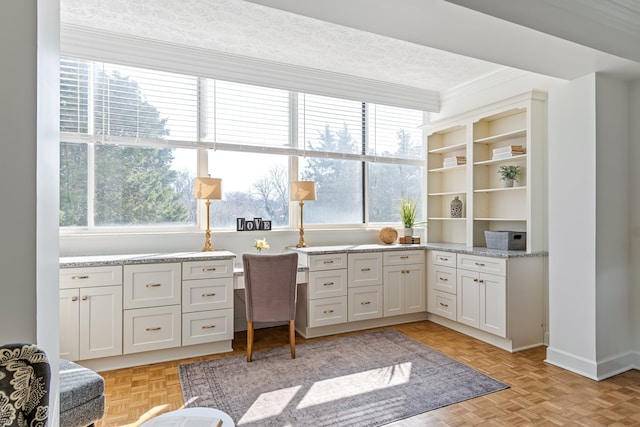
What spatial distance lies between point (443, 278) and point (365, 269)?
88 centimetres

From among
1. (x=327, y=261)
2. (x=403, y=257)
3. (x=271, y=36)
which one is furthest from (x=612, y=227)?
(x=271, y=36)

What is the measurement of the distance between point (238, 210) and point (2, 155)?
3.09 metres

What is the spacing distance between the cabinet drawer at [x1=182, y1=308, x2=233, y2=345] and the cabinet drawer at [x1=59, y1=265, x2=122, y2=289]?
0.64m

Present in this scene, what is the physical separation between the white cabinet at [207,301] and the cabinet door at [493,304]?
7.83 ft

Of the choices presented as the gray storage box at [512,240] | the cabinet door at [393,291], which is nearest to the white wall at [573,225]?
the gray storage box at [512,240]

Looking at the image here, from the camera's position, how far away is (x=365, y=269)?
404 cm

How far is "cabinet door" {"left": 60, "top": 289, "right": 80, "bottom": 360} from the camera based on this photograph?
2867 millimetres

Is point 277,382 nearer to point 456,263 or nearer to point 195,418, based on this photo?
point 195,418

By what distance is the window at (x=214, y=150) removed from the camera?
346 centimetres

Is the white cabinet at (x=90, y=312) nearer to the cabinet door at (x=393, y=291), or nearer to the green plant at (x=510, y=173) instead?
the cabinet door at (x=393, y=291)

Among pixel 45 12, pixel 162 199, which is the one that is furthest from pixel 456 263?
pixel 45 12

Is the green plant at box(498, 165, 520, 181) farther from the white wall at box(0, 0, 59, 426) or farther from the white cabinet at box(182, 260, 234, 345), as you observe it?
the white wall at box(0, 0, 59, 426)

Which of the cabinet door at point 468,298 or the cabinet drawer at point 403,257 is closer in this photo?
the cabinet door at point 468,298

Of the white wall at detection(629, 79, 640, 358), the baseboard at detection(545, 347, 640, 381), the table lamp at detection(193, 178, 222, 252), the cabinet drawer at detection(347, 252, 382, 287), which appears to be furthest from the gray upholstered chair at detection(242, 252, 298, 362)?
the white wall at detection(629, 79, 640, 358)
